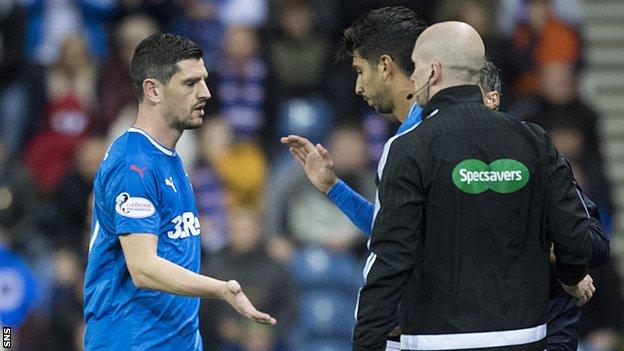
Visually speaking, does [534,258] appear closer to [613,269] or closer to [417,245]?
[417,245]

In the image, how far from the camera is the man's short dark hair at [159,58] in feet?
18.8

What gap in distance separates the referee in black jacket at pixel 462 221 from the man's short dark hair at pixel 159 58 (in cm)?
117

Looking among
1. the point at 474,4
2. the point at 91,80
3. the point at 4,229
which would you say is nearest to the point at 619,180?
the point at 474,4

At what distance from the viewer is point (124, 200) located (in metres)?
5.40

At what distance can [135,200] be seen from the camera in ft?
17.7

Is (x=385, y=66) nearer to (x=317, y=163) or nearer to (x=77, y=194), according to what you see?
(x=317, y=163)

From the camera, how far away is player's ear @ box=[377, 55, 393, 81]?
220 inches

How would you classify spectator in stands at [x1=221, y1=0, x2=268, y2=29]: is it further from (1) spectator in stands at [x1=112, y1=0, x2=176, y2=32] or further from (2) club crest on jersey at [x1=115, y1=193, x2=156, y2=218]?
(2) club crest on jersey at [x1=115, y1=193, x2=156, y2=218]

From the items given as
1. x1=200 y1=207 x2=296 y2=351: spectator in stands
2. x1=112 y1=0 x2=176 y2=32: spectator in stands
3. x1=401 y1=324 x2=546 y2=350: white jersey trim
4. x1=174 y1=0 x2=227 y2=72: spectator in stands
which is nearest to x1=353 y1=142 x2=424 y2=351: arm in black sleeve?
x1=401 y1=324 x2=546 y2=350: white jersey trim

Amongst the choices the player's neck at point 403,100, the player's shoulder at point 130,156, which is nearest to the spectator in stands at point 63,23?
the player's shoulder at point 130,156

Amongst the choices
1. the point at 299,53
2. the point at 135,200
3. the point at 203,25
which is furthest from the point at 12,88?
the point at 135,200

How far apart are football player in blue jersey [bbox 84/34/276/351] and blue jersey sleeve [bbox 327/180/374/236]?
0.66 m

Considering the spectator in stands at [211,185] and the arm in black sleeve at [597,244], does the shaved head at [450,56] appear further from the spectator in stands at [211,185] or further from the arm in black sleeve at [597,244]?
the spectator in stands at [211,185]

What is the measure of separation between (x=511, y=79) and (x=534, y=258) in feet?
22.2
